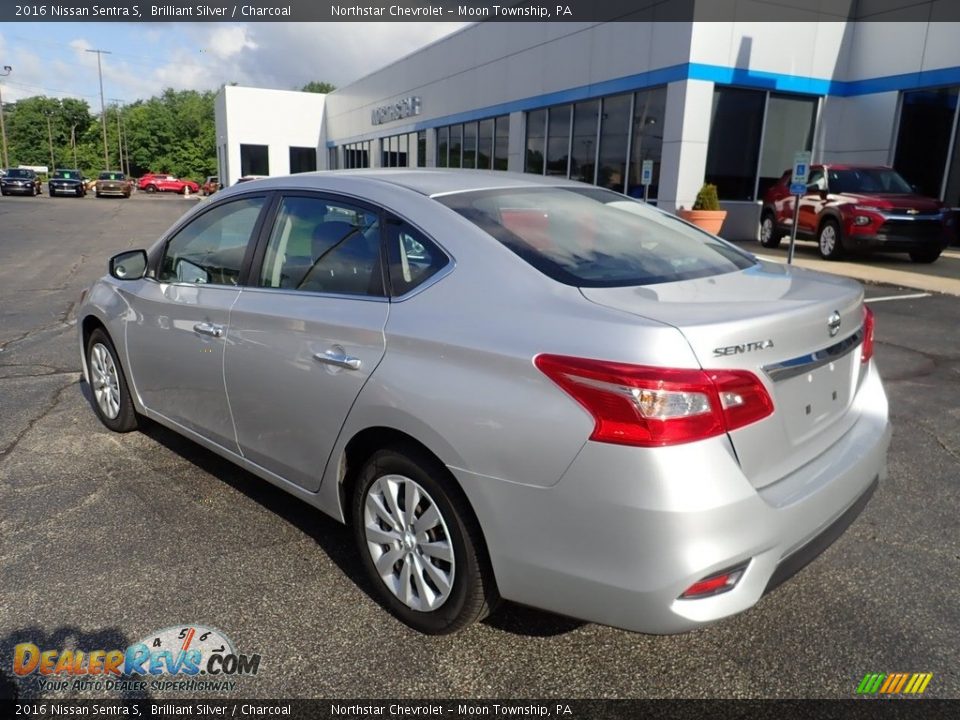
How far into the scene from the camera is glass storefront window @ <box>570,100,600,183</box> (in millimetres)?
19359

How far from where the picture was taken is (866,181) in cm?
1366

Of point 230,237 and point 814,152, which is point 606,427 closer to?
point 230,237

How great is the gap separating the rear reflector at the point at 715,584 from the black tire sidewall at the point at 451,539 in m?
0.68

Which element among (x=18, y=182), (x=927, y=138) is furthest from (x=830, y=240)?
(x=18, y=182)

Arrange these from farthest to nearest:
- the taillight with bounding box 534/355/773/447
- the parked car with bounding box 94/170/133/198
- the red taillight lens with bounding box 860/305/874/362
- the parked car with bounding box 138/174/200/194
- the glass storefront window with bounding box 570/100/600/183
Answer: the parked car with bounding box 138/174/200/194 < the parked car with bounding box 94/170/133/198 < the glass storefront window with bounding box 570/100/600/183 < the red taillight lens with bounding box 860/305/874/362 < the taillight with bounding box 534/355/773/447

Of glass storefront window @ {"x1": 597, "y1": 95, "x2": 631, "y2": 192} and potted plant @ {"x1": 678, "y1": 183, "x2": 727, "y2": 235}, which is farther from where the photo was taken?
glass storefront window @ {"x1": 597, "y1": 95, "x2": 631, "y2": 192}

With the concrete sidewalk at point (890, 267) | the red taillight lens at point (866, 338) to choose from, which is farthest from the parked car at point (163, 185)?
the red taillight lens at point (866, 338)

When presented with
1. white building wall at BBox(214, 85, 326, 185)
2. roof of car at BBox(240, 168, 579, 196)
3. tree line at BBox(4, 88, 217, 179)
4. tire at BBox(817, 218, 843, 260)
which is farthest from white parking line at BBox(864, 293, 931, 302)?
tree line at BBox(4, 88, 217, 179)

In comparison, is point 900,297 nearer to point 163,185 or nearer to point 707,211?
point 707,211

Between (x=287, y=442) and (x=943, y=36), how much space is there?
1772 cm

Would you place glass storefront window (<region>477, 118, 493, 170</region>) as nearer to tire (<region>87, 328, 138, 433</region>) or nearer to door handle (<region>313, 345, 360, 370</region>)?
tire (<region>87, 328, 138, 433</region>)

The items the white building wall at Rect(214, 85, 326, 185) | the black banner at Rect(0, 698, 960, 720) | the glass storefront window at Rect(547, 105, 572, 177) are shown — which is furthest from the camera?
the white building wall at Rect(214, 85, 326, 185)

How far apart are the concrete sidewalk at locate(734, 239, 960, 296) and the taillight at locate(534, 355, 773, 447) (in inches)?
369

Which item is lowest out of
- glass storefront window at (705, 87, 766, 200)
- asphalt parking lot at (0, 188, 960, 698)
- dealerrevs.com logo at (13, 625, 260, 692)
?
dealerrevs.com logo at (13, 625, 260, 692)
